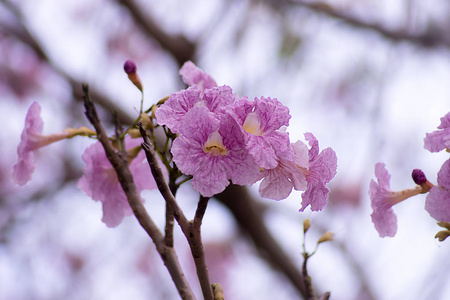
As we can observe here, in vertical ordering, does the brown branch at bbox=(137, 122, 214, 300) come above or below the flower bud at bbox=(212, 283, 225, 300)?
above

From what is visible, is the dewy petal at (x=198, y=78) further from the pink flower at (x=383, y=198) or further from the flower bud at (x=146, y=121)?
the pink flower at (x=383, y=198)

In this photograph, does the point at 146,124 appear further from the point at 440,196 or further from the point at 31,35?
the point at 31,35

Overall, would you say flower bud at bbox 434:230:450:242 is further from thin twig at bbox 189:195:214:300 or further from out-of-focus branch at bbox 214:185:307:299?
out-of-focus branch at bbox 214:185:307:299

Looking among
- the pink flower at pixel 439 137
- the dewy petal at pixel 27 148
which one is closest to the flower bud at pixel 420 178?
the pink flower at pixel 439 137

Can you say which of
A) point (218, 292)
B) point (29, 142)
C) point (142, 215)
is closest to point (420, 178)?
point (218, 292)

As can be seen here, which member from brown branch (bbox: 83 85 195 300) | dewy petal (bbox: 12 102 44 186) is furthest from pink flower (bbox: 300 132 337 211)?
dewy petal (bbox: 12 102 44 186)
